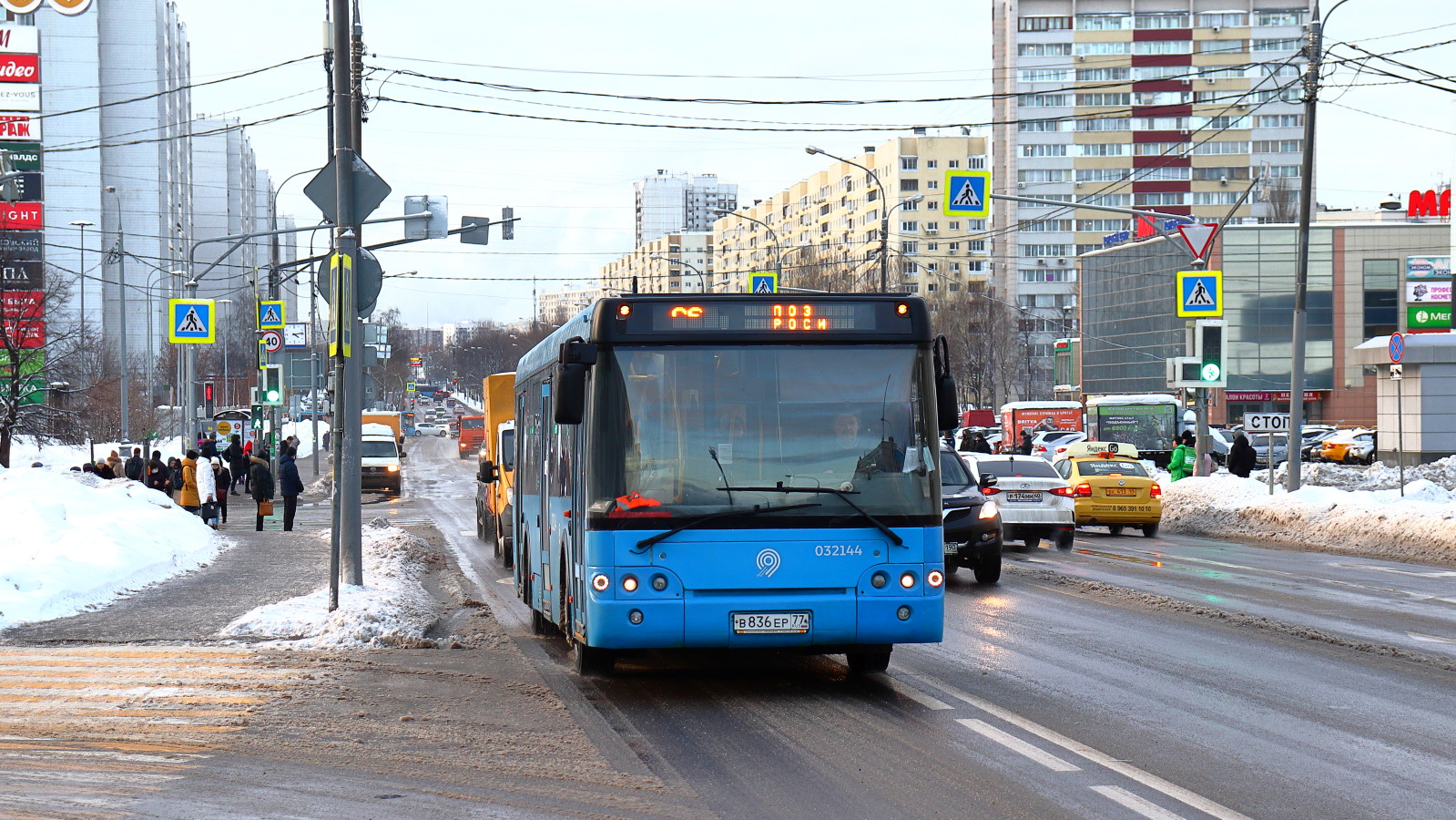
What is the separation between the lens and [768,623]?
948 centimetres

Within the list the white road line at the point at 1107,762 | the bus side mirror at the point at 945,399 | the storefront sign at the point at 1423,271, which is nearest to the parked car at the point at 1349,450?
the storefront sign at the point at 1423,271

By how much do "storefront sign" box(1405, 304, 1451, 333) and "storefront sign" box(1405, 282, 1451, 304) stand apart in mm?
452

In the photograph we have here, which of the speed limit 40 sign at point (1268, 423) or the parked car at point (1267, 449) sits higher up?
the speed limit 40 sign at point (1268, 423)

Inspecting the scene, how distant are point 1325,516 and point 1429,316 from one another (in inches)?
1000

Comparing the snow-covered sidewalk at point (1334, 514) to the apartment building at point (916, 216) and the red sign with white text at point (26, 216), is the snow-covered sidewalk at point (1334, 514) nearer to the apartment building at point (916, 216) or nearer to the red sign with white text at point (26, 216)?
the red sign with white text at point (26, 216)

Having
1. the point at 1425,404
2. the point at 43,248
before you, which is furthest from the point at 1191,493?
the point at 43,248

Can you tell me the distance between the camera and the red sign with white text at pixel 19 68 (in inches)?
3423

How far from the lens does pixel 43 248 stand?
100500 millimetres

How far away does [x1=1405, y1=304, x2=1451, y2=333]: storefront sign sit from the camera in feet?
159

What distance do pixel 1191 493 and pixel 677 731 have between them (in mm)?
25898

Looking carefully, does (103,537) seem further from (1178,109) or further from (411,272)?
(1178,109)

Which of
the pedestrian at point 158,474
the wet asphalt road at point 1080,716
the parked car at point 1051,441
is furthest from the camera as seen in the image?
the parked car at point 1051,441

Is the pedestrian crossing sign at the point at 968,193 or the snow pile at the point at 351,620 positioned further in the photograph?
the pedestrian crossing sign at the point at 968,193

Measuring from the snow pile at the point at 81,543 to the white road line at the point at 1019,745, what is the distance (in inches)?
348
